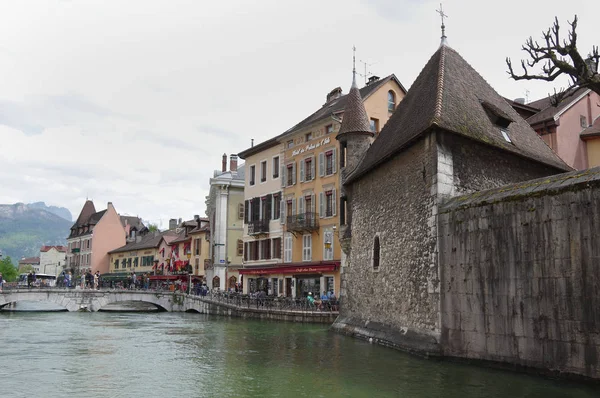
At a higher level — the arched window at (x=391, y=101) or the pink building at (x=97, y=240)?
the arched window at (x=391, y=101)

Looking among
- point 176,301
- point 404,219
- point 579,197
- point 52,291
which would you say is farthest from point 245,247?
point 579,197

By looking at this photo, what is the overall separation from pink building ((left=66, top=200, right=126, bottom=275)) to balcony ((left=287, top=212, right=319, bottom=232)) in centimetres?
4661

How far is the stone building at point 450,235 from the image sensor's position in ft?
40.4

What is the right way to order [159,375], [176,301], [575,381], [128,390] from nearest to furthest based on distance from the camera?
[575,381] → [128,390] → [159,375] → [176,301]

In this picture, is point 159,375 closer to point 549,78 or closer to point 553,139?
point 549,78

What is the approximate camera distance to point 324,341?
20766 mm

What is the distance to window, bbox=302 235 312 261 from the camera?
3441cm

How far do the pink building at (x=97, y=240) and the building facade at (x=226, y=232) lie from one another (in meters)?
33.2

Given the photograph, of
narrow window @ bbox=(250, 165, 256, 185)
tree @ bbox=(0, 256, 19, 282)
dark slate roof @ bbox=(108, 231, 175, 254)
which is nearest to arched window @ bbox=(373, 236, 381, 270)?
narrow window @ bbox=(250, 165, 256, 185)

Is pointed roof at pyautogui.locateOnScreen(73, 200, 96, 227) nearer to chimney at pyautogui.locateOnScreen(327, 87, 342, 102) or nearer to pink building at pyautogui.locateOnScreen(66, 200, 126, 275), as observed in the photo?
pink building at pyautogui.locateOnScreen(66, 200, 126, 275)

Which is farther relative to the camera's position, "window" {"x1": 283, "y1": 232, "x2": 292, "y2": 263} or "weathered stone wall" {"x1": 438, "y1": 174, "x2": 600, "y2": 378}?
"window" {"x1": 283, "y1": 232, "x2": 292, "y2": 263}

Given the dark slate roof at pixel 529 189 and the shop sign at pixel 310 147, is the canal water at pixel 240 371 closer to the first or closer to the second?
the dark slate roof at pixel 529 189

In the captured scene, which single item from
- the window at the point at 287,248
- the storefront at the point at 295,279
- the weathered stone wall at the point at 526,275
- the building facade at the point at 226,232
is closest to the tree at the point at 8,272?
the building facade at the point at 226,232

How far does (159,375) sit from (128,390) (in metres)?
1.98
